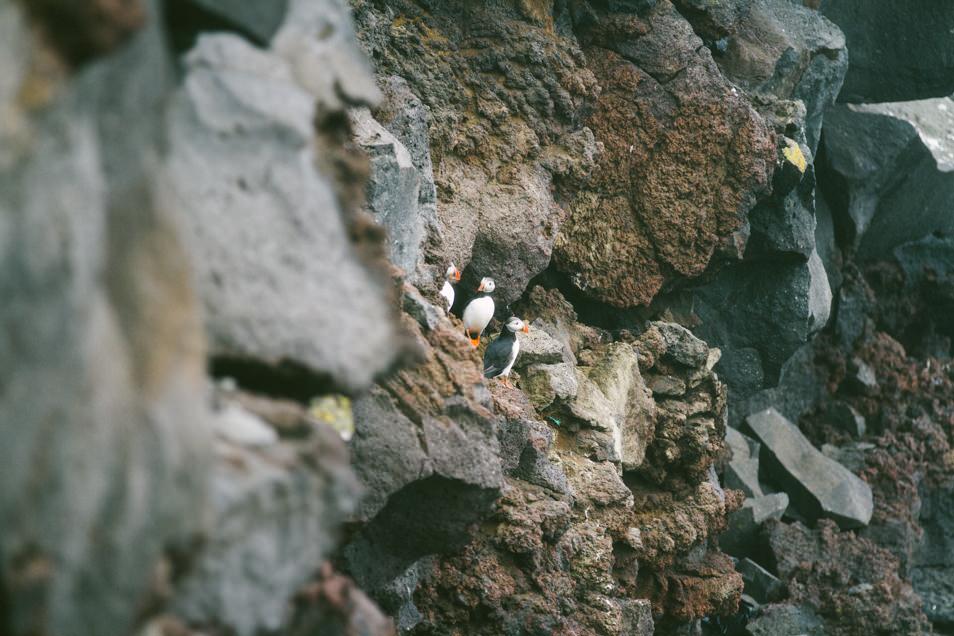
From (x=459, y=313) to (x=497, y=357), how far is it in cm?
147

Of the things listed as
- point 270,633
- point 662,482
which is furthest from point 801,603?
point 270,633

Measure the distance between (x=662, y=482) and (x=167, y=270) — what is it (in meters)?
9.15

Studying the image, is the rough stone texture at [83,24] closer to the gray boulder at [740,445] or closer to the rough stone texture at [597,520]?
the rough stone texture at [597,520]

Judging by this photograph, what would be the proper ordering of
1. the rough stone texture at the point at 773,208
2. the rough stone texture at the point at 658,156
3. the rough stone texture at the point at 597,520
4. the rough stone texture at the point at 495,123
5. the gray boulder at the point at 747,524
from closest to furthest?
the rough stone texture at the point at 597,520
the rough stone texture at the point at 495,123
the rough stone texture at the point at 658,156
the rough stone texture at the point at 773,208
the gray boulder at the point at 747,524

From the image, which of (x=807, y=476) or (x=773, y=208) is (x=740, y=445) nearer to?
(x=807, y=476)

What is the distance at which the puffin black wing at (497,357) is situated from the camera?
877cm

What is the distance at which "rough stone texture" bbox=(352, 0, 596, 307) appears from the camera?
9711 mm

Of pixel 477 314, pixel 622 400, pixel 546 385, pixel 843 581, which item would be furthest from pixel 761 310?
pixel 477 314

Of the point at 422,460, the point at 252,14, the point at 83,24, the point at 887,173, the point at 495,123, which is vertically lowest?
the point at 887,173

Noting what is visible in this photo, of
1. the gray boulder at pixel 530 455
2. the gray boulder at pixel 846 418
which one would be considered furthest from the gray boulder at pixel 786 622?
the gray boulder at pixel 530 455

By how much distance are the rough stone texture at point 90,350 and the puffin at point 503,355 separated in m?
5.96

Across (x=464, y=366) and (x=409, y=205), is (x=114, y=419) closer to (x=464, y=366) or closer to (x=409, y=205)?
(x=464, y=366)

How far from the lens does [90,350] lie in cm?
253

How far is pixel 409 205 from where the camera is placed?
7387 mm
